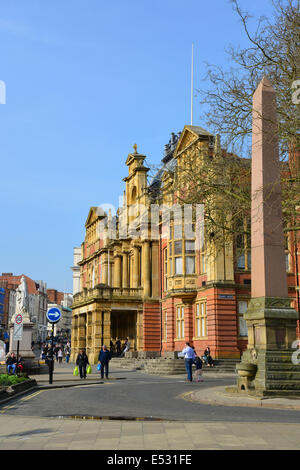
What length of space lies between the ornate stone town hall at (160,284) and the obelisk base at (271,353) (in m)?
7.54

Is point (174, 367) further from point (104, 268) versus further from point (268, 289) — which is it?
point (104, 268)

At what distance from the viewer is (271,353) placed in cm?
1592

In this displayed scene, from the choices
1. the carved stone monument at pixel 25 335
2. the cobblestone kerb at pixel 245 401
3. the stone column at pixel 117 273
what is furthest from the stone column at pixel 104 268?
the cobblestone kerb at pixel 245 401

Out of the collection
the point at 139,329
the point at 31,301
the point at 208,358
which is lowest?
the point at 208,358

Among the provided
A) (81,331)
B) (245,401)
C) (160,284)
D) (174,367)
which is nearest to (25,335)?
(174,367)

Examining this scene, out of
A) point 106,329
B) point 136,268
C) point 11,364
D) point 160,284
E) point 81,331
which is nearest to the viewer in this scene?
point 11,364

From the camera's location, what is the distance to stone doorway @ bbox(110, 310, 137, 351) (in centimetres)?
5209

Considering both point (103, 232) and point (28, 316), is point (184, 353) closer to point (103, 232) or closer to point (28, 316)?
point (28, 316)

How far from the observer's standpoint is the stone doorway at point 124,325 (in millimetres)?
52094

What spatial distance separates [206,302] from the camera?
124 ft

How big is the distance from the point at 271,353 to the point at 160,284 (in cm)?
3270

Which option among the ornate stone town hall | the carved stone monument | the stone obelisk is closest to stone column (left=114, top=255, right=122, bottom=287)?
the ornate stone town hall

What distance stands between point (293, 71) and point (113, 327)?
43.7 metres

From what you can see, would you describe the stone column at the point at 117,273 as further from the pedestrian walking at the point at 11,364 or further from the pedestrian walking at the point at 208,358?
the pedestrian walking at the point at 11,364
